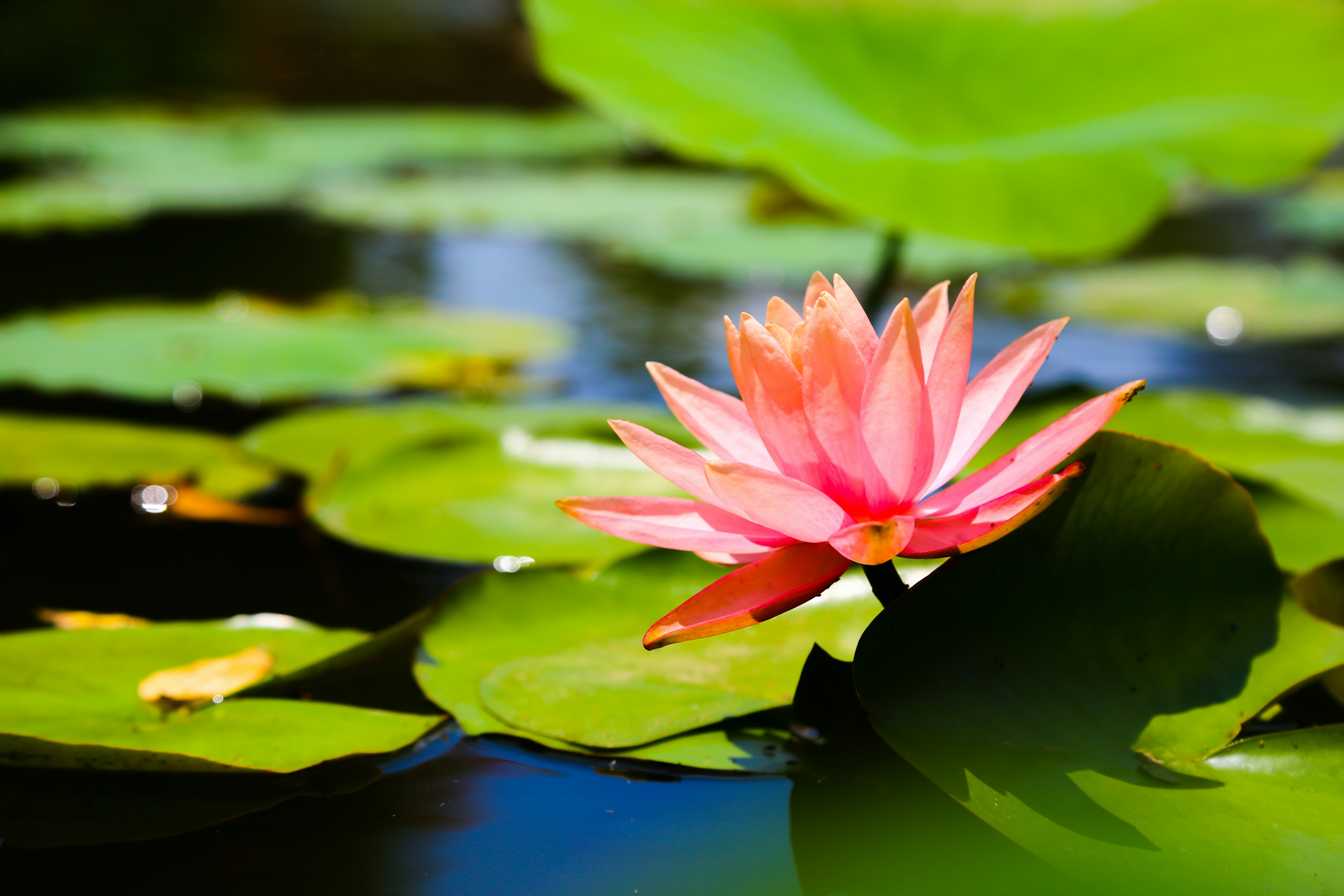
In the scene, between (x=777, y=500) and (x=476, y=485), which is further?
(x=476, y=485)

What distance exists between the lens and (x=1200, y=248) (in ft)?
11.3

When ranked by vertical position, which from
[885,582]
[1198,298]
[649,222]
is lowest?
[885,582]

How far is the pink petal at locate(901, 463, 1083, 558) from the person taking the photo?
577 millimetres

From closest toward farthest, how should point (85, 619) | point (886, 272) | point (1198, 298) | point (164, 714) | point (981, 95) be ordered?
point (164, 714)
point (85, 619)
point (981, 95)
point (886, 272)
point (1198, 298)

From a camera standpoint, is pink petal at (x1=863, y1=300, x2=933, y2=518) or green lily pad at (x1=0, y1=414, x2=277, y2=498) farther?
green lily pad at (x1=0, y1=414, x2=277, y2=498)

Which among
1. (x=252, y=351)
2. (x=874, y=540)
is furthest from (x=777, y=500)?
(x=252, y=351)

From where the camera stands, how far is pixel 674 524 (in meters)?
0.66

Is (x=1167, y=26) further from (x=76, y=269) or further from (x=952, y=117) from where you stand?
(x=76, y=269)

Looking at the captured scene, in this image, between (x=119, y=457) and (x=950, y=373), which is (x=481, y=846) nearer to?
(x=950, y=373)

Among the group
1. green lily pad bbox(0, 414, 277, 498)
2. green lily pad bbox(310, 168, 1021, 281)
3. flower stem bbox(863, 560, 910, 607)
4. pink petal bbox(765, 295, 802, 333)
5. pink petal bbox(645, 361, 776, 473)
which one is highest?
green lily pad bbox(310, 168, 1021, 281)

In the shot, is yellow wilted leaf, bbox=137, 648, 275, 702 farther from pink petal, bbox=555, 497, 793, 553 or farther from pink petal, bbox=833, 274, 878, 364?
pink petal, bbox=833, 274, 878, 364

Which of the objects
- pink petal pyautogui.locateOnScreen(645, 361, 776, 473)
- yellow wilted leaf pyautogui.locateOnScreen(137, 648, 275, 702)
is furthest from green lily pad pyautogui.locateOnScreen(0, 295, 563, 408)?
pink petal pyautogui.locateOnScreen(645, 361, 776, 473)

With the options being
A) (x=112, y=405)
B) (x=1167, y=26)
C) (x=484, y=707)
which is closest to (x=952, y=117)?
(x=1167, y=26)

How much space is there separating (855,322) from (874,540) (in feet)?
0.53
